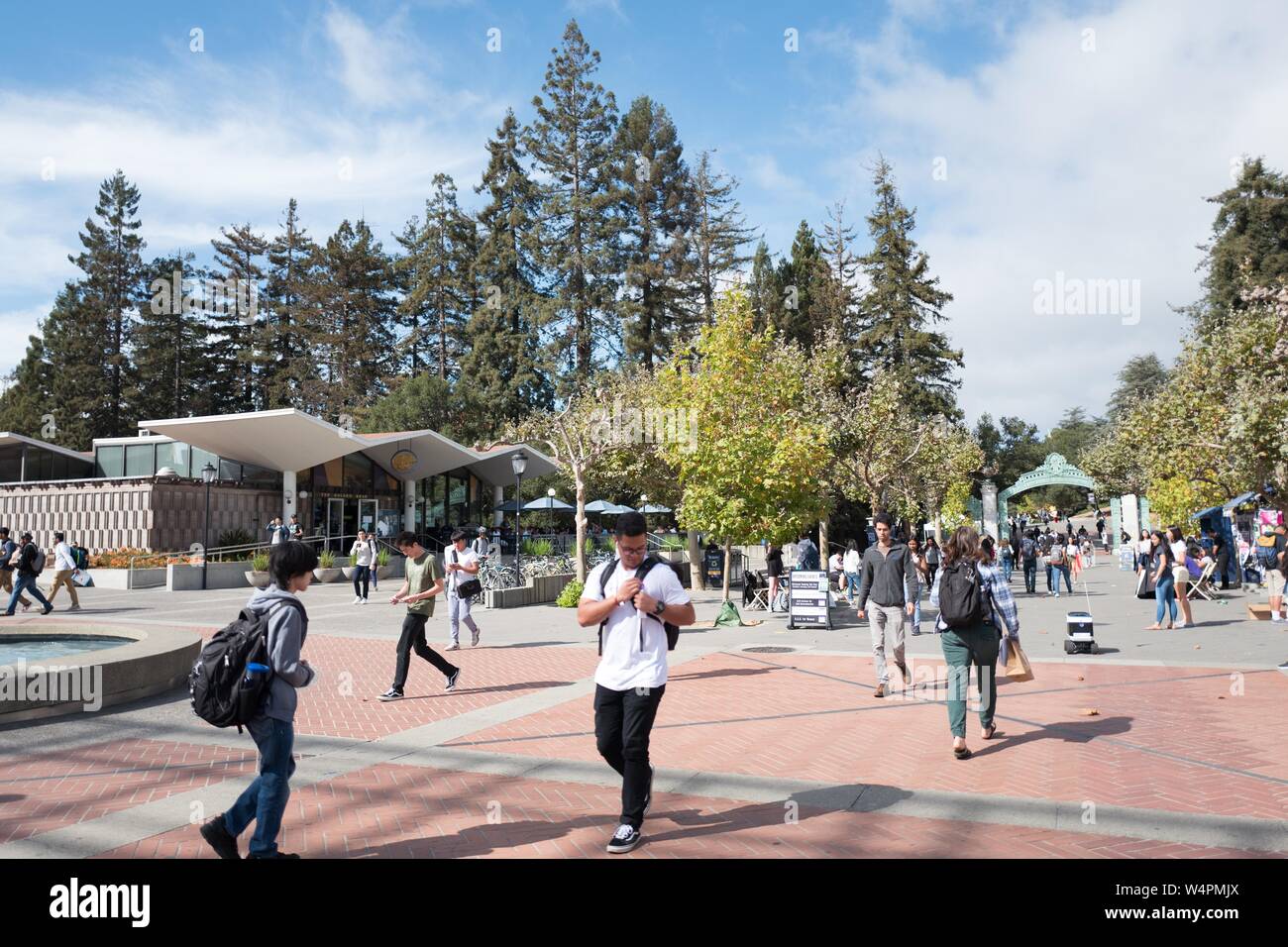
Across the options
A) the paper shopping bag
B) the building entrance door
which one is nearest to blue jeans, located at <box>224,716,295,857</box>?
the paper shopping bag

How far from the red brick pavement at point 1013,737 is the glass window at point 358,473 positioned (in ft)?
91.9

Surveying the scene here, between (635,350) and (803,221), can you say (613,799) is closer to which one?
(635,350)

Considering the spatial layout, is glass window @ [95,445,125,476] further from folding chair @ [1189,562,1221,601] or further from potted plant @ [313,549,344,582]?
folding chair @ [1189,562,1221,601]

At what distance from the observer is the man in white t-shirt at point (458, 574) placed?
440 inches

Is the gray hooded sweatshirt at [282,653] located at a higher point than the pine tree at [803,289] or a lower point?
lower

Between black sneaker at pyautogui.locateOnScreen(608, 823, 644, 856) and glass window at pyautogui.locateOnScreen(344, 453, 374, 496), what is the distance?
108 feet

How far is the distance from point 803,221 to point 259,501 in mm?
35335

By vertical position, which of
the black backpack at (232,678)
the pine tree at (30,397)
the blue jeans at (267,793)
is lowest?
the blue jeans at (267,793)

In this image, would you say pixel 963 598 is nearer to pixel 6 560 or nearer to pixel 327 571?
pixel 6 560

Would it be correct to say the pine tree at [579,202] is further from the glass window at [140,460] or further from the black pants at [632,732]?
the black pants at [632,732]

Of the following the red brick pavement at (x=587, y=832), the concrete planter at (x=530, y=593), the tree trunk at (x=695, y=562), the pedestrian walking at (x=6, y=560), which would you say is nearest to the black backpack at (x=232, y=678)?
the red brick pavement at (x=587, y=832)

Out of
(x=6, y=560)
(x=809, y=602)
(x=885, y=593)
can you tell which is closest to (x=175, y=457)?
(x=6, y=560)
